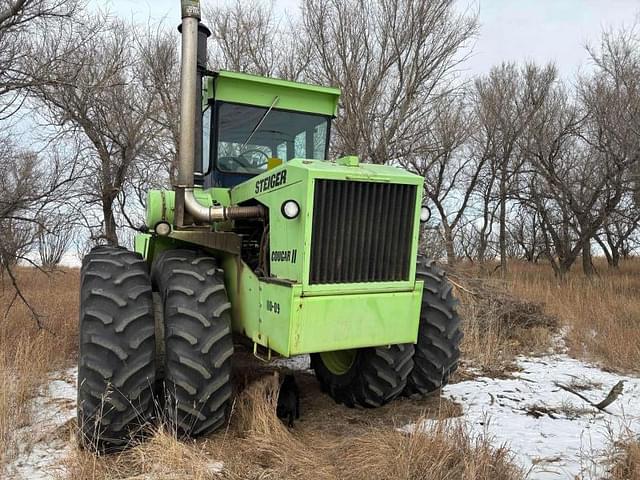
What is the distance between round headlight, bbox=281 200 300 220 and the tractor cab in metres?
1.43

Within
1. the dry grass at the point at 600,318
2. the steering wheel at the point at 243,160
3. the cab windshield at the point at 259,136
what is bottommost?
the dry grass at the point at 600,318

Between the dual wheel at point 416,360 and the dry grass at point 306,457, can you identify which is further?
the dual wheel at point 416,360

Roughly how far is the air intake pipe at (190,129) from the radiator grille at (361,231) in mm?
702

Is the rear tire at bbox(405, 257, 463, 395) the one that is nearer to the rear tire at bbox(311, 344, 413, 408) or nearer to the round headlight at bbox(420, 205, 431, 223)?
the rear tire at bbox(311, 344, 413, 408)

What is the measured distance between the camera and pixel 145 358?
3.26 metres

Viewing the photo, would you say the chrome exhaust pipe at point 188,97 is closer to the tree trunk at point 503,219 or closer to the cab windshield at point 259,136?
the cab windshield at point 259,136

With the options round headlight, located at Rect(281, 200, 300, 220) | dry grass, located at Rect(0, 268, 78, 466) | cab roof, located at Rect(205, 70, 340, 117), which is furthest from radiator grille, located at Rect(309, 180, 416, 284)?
dry grass, located at Rect(0, 268, 78, 466)

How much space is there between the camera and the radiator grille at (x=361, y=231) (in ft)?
10.2

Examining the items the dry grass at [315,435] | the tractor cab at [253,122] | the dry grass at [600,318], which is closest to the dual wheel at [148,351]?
the dry grass at [315,435]

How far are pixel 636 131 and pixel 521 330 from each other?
6.55m

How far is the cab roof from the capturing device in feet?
14.3

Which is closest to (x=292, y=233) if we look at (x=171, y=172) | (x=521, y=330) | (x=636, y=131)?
(x=521, y=330)

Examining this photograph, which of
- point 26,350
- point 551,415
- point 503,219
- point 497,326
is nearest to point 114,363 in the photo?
point 26,350

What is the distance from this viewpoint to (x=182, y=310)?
10.6ft
